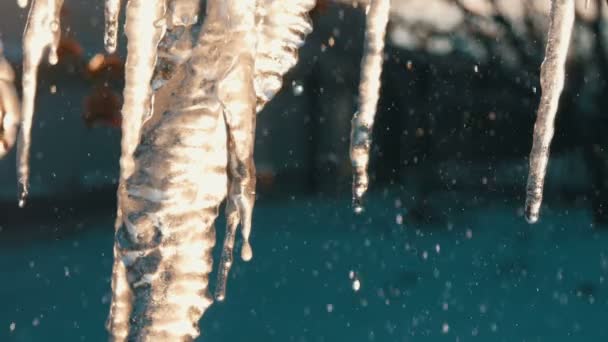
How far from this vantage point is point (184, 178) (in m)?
0.97

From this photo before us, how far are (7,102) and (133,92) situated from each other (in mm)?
1583

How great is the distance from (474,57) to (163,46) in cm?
251

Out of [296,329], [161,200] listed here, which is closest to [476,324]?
[296,329]

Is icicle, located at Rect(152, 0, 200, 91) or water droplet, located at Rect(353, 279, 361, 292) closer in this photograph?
icicle, located at Rect(152, 0, 200, 91)

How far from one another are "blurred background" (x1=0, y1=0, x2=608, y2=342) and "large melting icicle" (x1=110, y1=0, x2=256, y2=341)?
1.74 m

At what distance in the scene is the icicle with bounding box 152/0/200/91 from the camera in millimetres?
990

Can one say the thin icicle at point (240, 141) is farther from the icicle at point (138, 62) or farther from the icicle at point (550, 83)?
the icicle at point (550, 83)

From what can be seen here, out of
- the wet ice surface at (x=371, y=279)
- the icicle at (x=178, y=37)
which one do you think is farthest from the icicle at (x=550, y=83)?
the wet ice surface at (x=371, y=279)

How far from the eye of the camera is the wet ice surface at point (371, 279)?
2.87 meters

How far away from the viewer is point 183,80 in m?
1.00

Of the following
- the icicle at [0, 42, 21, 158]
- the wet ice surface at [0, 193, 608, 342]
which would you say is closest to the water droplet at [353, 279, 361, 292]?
the wet ice surface at [0, 193, 608, 342]

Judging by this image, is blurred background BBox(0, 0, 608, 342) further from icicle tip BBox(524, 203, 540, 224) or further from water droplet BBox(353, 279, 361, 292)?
icicle tip BBox(524, 203, 540, 224)

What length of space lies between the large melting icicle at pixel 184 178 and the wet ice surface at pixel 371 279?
192 centimetres

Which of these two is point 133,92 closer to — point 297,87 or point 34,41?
point 34,41
